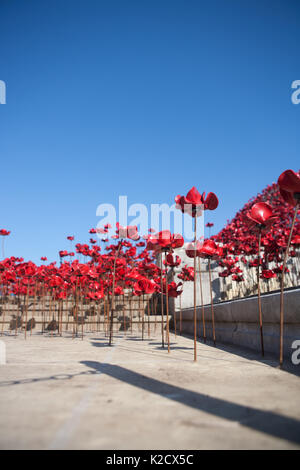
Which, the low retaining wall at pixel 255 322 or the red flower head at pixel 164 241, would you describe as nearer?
the low retaining wall at pixel 255 322

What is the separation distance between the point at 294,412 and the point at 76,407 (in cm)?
94

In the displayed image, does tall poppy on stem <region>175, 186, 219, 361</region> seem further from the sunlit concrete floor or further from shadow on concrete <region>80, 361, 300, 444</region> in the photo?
shadow on concrete <region>80, 361, 300, 444</region>

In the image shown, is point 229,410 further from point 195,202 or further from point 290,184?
point 195,202

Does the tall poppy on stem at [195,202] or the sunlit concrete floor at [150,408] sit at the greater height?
the tall poppy on stem at [195,202]

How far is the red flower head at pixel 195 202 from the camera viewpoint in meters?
2.80

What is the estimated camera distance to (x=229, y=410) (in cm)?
124

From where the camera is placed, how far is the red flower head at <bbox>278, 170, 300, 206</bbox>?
2102mm

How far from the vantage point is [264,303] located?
3.15m

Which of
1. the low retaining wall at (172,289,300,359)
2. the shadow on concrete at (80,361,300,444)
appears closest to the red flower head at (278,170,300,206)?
the low retaining wall at (172,289,300,359)

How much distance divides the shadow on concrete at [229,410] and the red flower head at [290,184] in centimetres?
154

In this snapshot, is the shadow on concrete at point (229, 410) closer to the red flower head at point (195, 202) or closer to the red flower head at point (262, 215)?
the red flower head at point (195, 202)

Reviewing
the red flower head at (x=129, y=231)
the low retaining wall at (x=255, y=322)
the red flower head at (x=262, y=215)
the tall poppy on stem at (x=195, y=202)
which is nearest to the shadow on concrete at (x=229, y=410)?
the tall poppy on stem at (x=195, y=202)

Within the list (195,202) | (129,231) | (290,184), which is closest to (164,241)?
(195,202)
